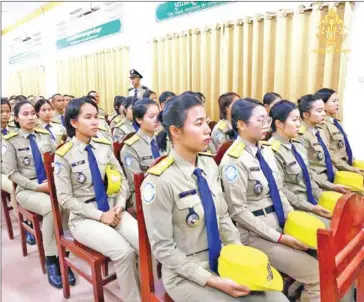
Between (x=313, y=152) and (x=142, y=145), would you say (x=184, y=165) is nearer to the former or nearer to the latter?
(x=142, y=145)

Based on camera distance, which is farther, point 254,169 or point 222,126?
point 222,126

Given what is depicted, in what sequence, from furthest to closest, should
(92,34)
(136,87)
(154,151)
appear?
1. (92,34)
2. (136,87)
3. (154,151)

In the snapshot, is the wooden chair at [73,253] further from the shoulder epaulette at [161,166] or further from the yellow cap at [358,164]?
the yellow cap at [358,164]

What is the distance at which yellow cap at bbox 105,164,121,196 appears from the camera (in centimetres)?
194

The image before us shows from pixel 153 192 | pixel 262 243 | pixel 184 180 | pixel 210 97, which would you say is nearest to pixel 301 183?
pixel 262 243

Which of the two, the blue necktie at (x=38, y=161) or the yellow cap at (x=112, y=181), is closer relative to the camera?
the yellow cap at (x=112, y=181)

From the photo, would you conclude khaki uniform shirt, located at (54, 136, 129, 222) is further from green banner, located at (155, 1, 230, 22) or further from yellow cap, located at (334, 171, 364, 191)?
green banner, located at (155, 1, 230, 22)

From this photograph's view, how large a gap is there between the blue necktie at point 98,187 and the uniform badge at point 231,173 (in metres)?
0.73

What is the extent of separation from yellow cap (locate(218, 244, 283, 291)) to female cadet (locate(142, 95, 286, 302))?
0.05 m

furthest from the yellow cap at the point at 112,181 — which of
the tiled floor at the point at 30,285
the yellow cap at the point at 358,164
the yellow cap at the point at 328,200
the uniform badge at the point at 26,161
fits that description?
the yellow cap at the point at 358,164

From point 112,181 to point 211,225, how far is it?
0.82 meters

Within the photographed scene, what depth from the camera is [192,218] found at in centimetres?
129

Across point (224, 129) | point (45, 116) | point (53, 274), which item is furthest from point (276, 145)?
point (45, 116)

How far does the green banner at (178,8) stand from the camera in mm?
4438
